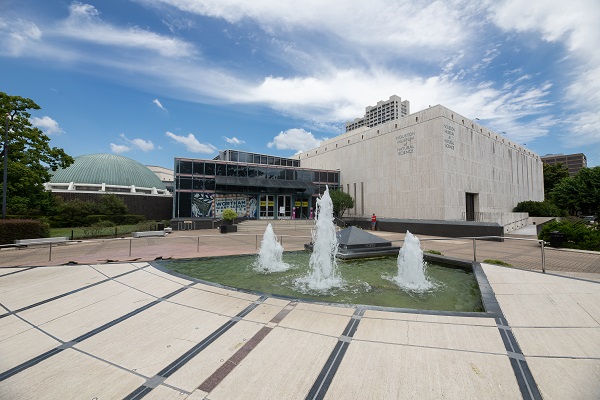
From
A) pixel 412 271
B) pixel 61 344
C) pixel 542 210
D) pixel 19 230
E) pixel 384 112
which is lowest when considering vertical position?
pixel 61 344

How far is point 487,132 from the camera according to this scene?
37031 mm

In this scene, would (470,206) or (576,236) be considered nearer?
(576,236)

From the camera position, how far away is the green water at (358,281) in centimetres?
604

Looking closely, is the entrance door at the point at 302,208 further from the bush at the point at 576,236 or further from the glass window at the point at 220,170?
the bush at the point at 576,236

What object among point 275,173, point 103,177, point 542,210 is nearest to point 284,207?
point 275,173

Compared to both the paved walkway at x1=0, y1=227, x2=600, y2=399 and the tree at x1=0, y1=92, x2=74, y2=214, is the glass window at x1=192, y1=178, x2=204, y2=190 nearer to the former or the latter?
the tree at x1=0, y1=92, x2=74, y2=214

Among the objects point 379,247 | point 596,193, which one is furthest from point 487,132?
point 379,247

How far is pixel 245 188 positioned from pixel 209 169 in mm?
5012

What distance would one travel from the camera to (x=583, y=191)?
33094 millimetres

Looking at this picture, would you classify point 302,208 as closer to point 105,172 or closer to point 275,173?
point 275,173

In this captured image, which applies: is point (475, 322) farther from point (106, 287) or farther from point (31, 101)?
point (31, 101)

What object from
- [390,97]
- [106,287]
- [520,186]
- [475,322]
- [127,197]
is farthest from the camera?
[390,97]

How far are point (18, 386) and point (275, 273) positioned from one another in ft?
20.1

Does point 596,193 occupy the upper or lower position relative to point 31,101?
lower
